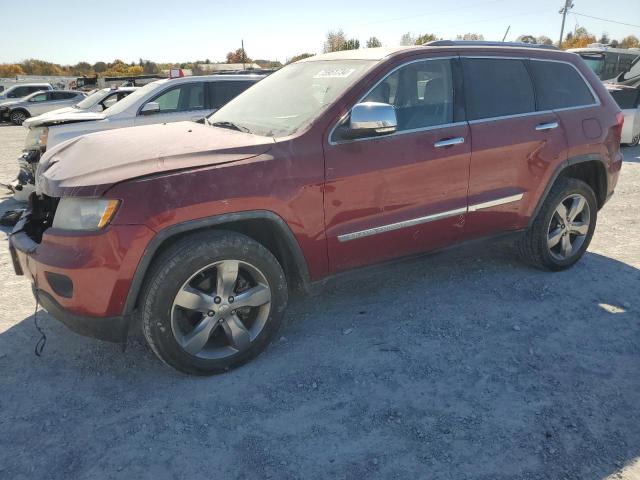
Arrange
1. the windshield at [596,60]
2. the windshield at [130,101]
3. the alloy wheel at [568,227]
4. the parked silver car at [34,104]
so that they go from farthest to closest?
1. the parked silver car at [34,104]
2. the windshield at [596,60]
3. the windshield at [130,101]
4. the alloy wheel at [568,227]

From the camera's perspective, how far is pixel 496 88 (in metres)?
3.87

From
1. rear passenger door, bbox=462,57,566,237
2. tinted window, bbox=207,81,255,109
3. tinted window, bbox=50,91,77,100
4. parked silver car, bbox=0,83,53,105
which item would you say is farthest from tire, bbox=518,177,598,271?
parked silver car, bbox=0,83,53,105

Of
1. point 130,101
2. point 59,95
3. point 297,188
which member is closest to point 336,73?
point 297,188

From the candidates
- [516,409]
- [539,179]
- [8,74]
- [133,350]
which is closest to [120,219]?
[133,350]

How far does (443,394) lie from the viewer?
2.80m

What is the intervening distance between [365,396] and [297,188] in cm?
123

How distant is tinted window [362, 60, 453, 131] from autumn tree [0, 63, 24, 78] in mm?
78241

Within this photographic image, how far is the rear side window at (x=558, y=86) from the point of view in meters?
4.10

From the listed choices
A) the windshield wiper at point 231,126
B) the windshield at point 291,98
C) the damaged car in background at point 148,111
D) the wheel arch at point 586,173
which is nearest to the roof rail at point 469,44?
the windshield at point 291,98

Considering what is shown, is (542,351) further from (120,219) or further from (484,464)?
(120,219)

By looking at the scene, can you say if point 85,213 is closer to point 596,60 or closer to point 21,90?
point 596,60

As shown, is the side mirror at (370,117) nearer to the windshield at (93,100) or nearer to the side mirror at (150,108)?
the side mirror at (150,108)

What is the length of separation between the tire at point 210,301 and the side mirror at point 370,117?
3.03 ft

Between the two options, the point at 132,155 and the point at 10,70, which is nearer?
the point at 132,155
